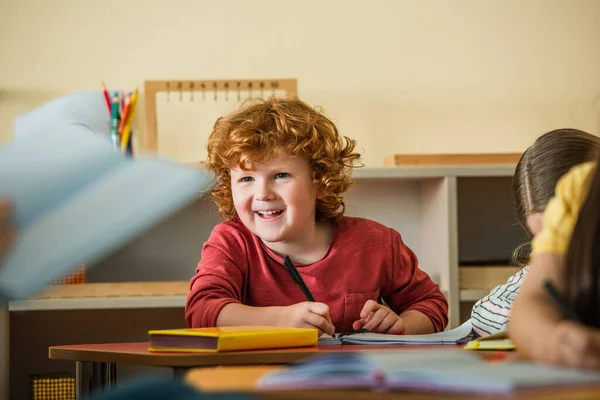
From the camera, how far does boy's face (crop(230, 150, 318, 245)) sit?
160 cm

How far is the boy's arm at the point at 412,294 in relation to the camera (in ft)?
5.21

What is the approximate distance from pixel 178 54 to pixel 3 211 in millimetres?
1778

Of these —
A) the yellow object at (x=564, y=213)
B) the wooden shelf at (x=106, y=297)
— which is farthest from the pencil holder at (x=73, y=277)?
the yellow object at (x=564, y=213)

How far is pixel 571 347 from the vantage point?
2.24 ft

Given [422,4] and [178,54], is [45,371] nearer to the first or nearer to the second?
[178,54]

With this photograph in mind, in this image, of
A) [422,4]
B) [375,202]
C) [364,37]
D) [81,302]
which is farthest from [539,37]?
[81,302]

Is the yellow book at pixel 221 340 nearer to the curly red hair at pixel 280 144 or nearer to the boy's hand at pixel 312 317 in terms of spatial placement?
the boy's hand at pixel 312 317

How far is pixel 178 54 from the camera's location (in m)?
2.62

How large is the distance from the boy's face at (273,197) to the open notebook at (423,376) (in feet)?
3.08

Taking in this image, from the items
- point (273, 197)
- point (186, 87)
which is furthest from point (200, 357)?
point (186, 87)

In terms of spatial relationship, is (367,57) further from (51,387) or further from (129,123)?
(51,387)

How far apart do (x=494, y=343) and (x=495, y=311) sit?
0.32 metres

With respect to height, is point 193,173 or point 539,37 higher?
point 539,37

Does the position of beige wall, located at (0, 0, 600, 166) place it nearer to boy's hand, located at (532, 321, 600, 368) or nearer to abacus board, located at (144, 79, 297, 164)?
abacus board, located at (144, 79, 297, 164)
